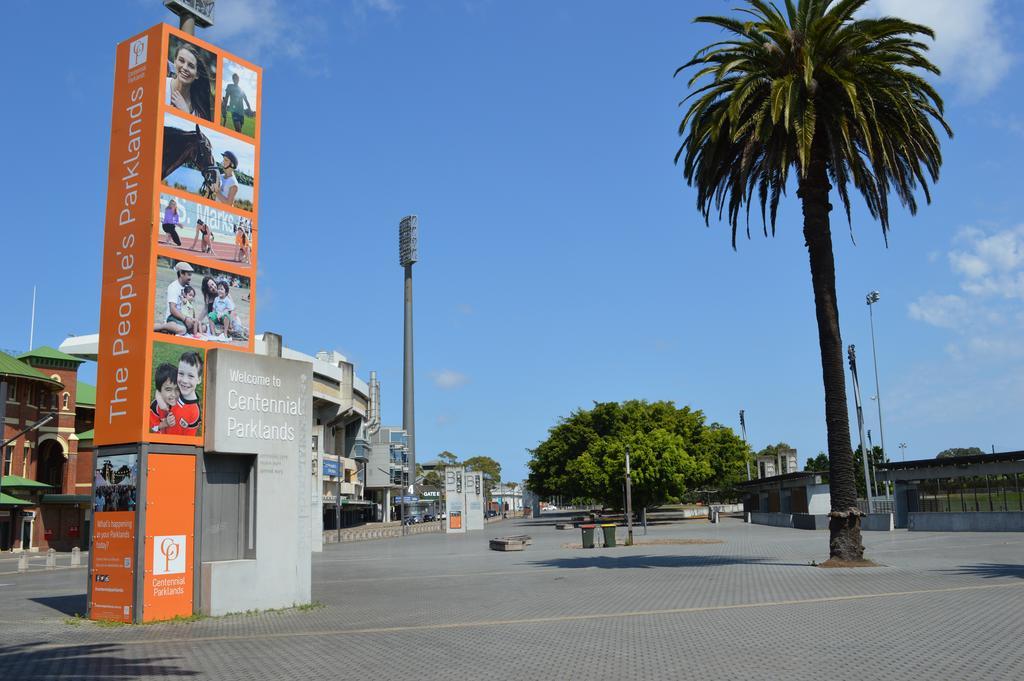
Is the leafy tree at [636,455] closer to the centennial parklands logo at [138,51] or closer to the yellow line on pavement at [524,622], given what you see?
the yellow line on pavement at [524,622]

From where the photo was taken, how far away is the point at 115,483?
17188 millimetres

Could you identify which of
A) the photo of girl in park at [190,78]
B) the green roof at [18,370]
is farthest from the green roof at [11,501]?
the photo of girl in park at [190,78]

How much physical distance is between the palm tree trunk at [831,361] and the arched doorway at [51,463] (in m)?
58.2

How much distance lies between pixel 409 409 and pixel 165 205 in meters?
96.6

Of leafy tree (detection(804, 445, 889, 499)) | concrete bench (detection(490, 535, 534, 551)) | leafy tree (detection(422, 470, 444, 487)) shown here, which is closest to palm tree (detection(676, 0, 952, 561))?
concrete bench (detection(490, 535, 534, 551))

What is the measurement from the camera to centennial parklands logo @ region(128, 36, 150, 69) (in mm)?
18438

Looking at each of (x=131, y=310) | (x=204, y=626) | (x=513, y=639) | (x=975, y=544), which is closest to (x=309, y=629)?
(x=204, y=626)

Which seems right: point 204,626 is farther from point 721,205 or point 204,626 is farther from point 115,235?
point 721,205

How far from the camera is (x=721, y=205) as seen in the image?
86.5 ft

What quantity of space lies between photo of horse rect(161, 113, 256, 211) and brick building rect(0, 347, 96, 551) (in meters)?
46.1

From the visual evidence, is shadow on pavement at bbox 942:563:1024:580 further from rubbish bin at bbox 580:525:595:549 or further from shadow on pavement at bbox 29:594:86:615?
shadow on pavement at bbox 29:594:86:615

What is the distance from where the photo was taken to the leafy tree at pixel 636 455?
6278 cm

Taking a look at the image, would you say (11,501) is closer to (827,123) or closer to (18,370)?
(18,370)

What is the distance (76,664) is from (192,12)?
46.8ft
